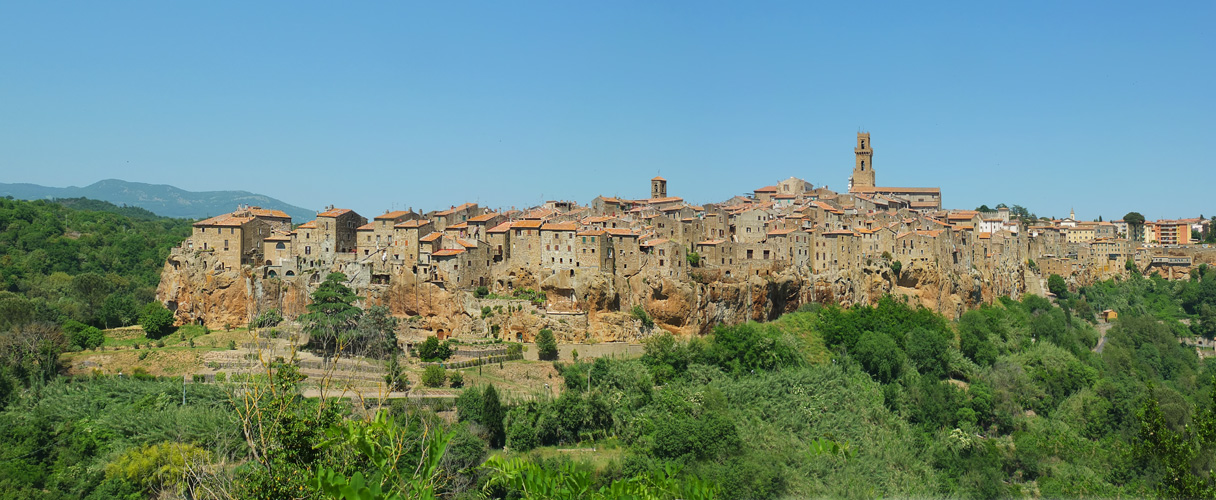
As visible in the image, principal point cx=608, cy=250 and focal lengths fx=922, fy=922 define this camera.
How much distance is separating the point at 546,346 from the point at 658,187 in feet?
92.0

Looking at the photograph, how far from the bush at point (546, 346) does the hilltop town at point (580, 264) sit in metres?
1.19

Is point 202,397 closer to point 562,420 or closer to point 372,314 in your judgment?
point 372,314

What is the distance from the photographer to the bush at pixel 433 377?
35500mm

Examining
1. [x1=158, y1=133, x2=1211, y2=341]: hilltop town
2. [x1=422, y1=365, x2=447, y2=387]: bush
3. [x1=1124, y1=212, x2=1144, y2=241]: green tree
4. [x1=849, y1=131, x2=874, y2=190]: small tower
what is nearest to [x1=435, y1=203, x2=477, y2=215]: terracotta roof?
[x1=158, y1=133, x2=1211, y2=341]: hilltop town

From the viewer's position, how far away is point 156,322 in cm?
4284

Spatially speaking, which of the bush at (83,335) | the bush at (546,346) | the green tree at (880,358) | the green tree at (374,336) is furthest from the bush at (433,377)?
the green tree at (880,358)

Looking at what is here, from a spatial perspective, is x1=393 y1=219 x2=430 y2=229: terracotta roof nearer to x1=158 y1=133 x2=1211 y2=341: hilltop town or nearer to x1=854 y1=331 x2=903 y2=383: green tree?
x1=158 y1=133 x2=1211 y2=341: hilltop town

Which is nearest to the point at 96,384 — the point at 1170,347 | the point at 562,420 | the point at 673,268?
the point at 562,420

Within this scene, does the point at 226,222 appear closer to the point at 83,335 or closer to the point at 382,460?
the point at 83,335

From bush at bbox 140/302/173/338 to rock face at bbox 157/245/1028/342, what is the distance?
1.54 metres

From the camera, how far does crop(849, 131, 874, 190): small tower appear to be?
79.6 m

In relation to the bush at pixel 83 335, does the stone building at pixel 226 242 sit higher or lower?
higher

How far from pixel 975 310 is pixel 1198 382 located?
11837 mm

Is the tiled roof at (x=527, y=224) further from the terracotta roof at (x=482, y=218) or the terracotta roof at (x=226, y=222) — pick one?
the terracotta roof at (x=226, y=222)
